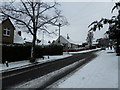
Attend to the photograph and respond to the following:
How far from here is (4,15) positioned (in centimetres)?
2092

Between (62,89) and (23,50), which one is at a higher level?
(23,50)

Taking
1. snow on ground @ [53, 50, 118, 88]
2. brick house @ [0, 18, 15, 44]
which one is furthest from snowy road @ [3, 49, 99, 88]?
brick house @ [0, 18, 15, 44]

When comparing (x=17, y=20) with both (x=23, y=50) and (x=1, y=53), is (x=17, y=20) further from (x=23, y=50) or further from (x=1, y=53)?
(x=1, y=53)

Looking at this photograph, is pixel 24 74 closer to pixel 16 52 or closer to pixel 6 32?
pixel 16 52

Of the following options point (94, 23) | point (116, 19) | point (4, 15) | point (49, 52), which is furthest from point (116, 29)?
point (49, 52)

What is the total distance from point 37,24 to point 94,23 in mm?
14811

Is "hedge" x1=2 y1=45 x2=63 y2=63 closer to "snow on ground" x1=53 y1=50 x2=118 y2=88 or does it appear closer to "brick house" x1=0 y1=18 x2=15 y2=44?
"brick house" x1=0 y1=18 x2=15 y2=44

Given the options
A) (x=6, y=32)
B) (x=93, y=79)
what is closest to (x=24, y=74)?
(x=93, y=79)

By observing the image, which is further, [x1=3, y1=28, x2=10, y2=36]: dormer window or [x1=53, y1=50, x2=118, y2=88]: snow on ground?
[x1=3, y1=28, x2=10, y2=36]: dormer window

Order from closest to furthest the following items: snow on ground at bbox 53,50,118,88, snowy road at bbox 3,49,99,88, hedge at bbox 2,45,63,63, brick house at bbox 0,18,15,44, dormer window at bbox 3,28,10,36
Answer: snow on ground at bbox 53,50,118,88
snowy road at bbox 3,49,99,88
hedge at bbox 2,45,63,63
brick house at bbox 0,18,15,44
dormer window at bbox 3,28,10,36

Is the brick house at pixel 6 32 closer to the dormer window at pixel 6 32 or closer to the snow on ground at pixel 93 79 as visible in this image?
the dormer window at pixel 6 32

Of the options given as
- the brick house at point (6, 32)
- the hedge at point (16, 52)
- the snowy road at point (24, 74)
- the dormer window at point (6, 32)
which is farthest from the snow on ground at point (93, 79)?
the dormer window at point (6, 32)

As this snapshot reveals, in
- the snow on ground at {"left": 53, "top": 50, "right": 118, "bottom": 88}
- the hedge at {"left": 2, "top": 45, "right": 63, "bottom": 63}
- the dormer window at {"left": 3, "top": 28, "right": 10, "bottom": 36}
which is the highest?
the dormer window at {"left": 3, "top": 28, "right": 10, "bottom": 36}

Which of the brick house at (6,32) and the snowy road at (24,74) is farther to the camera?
the brick house at (6,32)
